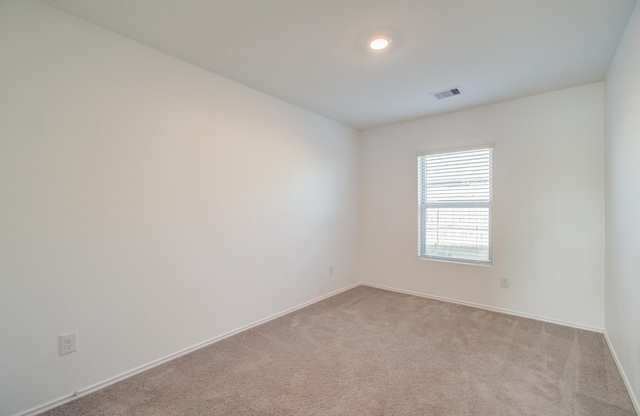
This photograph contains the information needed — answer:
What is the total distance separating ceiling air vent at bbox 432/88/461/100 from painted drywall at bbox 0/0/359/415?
5.58ft

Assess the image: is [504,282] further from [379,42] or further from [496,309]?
[379,42]

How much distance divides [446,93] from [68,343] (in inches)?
149

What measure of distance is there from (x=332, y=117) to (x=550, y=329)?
3.38 metres

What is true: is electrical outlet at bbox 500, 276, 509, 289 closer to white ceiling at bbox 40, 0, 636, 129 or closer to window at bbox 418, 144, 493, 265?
window at bbox 418, 144, 493, 265

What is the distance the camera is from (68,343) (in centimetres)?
185

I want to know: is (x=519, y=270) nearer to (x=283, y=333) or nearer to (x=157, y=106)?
(x=283, y=333)

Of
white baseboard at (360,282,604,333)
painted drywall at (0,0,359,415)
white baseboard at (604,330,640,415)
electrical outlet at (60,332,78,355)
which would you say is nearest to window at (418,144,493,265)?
white baseboard at (360,282,604,333)

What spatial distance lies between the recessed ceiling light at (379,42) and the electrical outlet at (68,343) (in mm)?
2824

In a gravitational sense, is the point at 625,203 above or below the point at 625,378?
above

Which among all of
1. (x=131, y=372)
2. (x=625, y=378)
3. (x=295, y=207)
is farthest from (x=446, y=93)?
(x=131, y=372)

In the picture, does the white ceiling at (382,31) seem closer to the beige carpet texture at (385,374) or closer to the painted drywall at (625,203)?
the painted drywall at (625,203)

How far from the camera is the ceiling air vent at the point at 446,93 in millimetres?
3010

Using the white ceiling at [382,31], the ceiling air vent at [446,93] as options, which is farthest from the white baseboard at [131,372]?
the ceiling air vent at [446,93]

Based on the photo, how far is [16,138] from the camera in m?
1.68
